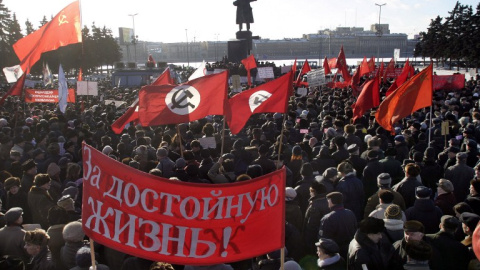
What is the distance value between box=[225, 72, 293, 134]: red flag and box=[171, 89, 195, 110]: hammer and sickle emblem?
84 cm

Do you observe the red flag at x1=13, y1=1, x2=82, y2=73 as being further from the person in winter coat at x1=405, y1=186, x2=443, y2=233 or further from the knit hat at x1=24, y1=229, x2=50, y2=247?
the person in winter coat at x1=405, y1=186, x2=443, y2=233

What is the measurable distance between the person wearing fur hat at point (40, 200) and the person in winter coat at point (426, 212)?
4.27 m

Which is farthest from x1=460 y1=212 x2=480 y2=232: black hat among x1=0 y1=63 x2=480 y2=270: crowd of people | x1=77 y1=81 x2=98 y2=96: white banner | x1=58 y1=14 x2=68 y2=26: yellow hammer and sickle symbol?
x1=77 y1=81 x2=98 y2=96: white banner

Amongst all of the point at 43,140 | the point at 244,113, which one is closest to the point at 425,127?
the point at 244,113

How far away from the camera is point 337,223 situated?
5035 millimetres

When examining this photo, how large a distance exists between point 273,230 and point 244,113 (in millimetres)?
4712

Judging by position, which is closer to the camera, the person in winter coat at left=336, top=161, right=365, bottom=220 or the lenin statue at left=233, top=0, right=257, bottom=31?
the person in winter coat at left=336, top=161, right=365, bottom=220

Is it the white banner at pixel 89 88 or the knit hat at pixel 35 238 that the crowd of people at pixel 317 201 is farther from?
the white banner at pixel 89 88

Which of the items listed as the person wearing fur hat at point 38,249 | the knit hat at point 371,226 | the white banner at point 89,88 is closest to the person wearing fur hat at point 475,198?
the knit hat at point 371,226

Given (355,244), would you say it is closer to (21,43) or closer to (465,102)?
(21,43)

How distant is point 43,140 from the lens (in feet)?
32.1

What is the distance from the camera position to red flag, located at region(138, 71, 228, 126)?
705 centimetres

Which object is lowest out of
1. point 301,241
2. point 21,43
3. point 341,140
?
point 301,241

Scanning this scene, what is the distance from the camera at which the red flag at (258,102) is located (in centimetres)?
786
